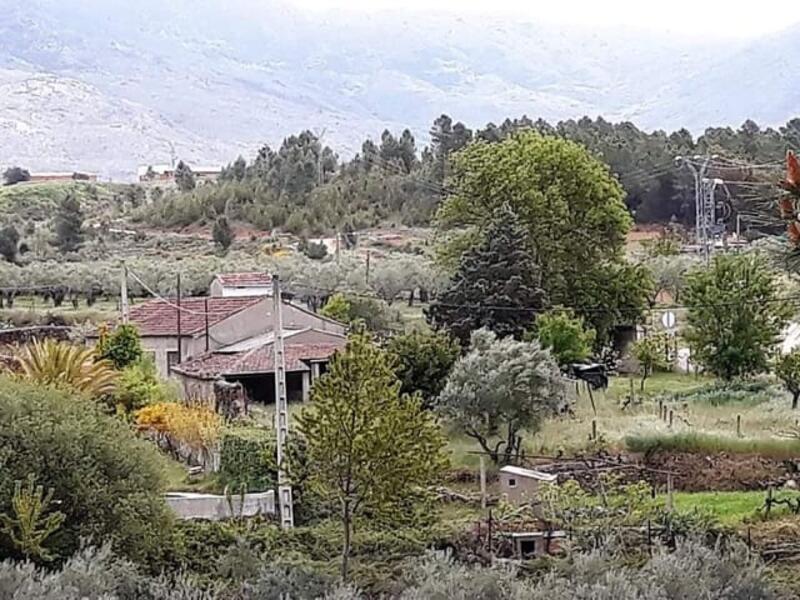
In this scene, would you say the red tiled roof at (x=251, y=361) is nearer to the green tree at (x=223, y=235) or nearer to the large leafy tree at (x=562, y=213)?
the large leafy tree at (x=562, y=213)

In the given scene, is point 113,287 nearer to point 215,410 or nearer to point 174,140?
point 215,410

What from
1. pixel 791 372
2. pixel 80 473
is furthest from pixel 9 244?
pixel 80 473

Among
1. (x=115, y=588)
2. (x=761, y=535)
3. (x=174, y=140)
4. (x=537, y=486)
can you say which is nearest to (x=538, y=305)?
(x=537, y=486)

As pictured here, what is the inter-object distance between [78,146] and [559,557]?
147554 millimetres

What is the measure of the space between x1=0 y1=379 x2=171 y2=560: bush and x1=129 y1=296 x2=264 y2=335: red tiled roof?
13.2 metres

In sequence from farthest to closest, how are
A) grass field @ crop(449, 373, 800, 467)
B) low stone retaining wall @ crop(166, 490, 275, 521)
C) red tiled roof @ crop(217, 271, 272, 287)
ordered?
red tiled roof @ crop(217, 271, 272, 287) < grass field @ crop(449, 373, 800, 467) < low stone retaining wall @ crop(166, 490, 275, 521)

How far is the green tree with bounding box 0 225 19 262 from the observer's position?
169 ft

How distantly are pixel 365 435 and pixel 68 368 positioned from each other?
809 centimetres

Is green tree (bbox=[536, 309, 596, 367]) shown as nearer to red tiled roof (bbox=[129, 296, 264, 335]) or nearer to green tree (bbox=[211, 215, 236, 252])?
red tiled roof (bbox=[129, 296, 264, 335])

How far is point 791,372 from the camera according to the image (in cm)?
2247

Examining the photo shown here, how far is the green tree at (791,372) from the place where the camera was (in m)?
22.2

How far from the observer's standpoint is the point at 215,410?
69.5 ft

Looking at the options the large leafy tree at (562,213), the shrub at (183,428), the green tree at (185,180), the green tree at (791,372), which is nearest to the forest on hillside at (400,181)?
the green tree at (185,180)

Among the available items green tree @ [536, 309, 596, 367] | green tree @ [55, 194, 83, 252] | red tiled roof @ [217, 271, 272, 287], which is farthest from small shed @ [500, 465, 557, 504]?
green tree @ [55, 194, 83, 252]
